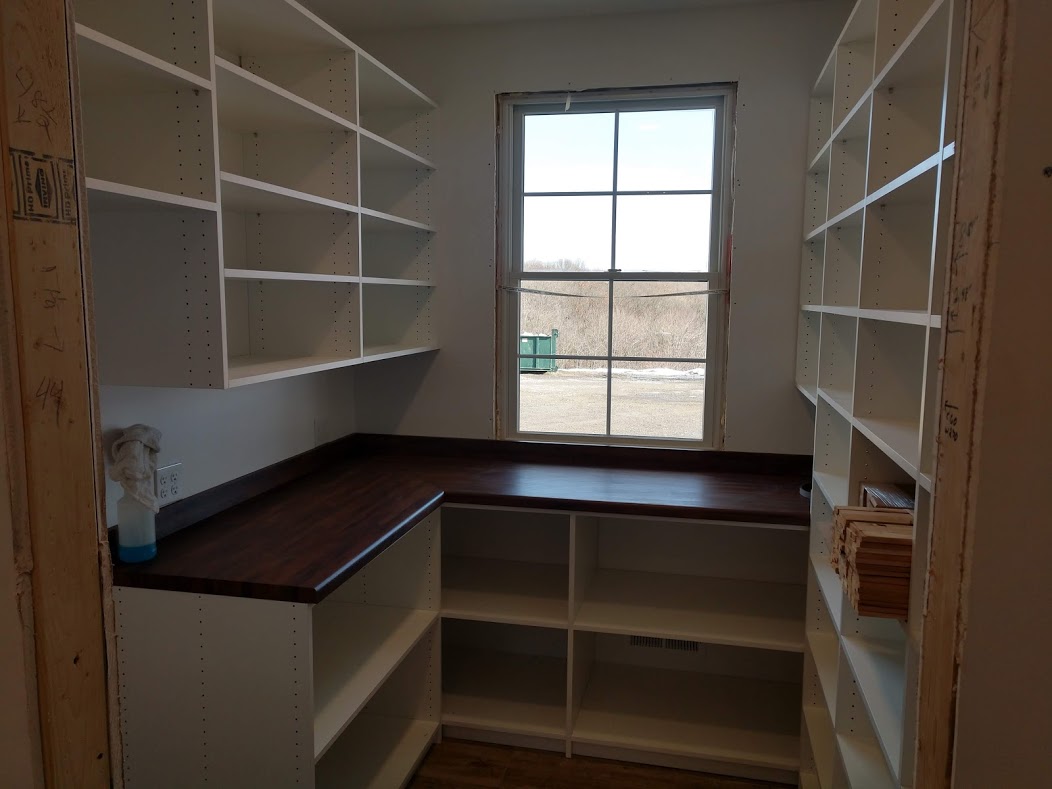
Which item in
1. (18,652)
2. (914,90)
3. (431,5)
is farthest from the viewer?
(431,5)

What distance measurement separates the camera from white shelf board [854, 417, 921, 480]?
1313 mm

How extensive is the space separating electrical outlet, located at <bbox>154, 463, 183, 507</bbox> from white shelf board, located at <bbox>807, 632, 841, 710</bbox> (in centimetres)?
194

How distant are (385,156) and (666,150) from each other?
1.16 m

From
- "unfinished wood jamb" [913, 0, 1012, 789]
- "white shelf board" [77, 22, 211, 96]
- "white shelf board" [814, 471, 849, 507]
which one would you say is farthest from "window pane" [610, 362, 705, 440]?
"unfinished wood jamb" [913, 0, 1012, 789]

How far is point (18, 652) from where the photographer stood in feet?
2.19

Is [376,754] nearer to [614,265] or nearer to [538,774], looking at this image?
[538,774]

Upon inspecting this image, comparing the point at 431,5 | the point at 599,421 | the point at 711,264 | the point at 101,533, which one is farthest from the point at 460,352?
the point at 101,533

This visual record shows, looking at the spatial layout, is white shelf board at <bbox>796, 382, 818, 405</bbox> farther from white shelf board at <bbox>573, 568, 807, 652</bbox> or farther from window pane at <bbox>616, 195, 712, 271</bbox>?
white shelf board at <bbox>573, 568, 807, 652</bbox>

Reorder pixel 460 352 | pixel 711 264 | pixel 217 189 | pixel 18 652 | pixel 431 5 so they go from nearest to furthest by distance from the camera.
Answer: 1. pixel 18 652
2. pixel 217 189
3. pixel 431 5
4. pixel 711 264
5. pixel 460 352

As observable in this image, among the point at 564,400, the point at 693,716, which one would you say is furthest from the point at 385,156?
the point at 693,716

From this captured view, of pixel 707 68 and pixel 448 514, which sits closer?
pixel 707 68

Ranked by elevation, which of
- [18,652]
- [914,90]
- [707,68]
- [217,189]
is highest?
[707,68]

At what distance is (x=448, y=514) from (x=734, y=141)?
6.59ft

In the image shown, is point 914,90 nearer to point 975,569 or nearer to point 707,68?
point 975,569
